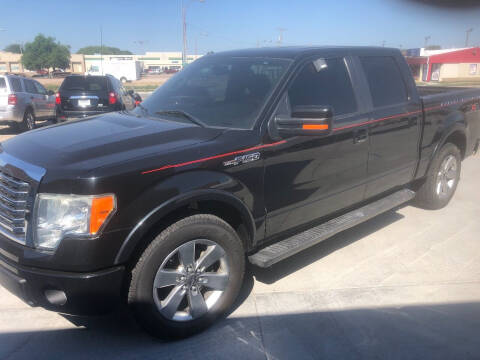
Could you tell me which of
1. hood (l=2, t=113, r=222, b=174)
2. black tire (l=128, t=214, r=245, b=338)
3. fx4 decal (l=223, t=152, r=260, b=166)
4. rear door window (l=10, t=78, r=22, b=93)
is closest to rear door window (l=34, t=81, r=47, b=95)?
rear door window (l=10, t=78, r=22, b=93)

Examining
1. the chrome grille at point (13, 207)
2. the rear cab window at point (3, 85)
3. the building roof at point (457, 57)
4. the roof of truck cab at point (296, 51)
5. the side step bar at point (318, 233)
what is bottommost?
the side step bar at point (318, 233)

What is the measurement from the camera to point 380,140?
13.9ft

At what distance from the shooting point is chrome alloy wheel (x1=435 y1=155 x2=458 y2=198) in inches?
217

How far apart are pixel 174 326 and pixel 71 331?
804mm

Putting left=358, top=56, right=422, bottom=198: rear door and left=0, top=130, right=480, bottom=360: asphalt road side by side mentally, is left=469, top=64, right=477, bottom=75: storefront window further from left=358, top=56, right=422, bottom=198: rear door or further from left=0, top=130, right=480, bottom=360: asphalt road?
left=0, top=130, right=480, bottom=360: asphalt road

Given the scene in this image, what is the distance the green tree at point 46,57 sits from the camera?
90375 mm

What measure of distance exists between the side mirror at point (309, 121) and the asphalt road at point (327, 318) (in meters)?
1.37

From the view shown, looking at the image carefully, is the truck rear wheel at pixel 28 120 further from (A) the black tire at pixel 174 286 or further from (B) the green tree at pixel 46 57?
(B) the green tree at pixel 46 57

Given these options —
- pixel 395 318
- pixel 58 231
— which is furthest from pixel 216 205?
pixel 395 318

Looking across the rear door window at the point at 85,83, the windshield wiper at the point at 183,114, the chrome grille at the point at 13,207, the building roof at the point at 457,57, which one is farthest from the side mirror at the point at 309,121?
the building roof at the point at 457,57

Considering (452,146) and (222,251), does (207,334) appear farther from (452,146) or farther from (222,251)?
(452,146)

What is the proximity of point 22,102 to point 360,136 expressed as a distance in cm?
1114

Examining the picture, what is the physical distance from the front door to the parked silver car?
10.6 metres

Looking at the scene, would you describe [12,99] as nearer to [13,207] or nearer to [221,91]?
[221,91]
